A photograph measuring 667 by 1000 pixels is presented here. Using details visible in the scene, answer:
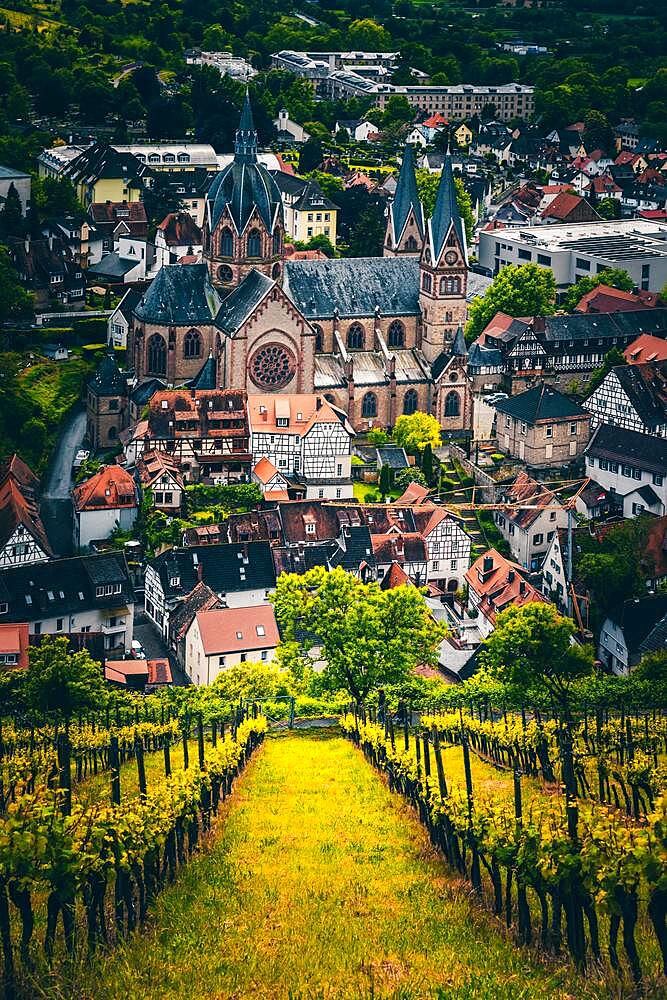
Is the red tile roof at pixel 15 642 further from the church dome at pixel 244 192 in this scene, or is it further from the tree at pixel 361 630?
the church dome at pixel 244 192

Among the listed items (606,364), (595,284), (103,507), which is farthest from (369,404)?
(595,284)

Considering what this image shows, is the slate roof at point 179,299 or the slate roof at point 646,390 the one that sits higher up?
the slate roof at point 179,299

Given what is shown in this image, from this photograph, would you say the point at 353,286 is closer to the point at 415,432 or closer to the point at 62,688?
the point at 415,432

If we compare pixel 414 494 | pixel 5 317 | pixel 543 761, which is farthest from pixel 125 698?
pixel 5 317

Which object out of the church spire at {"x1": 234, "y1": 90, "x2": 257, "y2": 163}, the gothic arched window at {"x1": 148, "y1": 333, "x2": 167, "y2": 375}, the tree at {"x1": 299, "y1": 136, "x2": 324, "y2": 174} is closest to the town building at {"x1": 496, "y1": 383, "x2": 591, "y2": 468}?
the gothic arched window at {"x1": 148, "y1": 333, "x2": 167, "y2": 375}

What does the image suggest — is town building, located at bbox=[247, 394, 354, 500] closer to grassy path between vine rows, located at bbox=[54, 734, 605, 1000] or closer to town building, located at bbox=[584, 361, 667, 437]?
town building, located at bbox=[584, 361, 667, 437]

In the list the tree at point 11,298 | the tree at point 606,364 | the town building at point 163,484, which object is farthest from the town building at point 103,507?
the tree at point 606,364

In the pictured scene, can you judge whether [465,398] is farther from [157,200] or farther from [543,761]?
[543,761]

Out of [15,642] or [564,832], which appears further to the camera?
[15,642]
